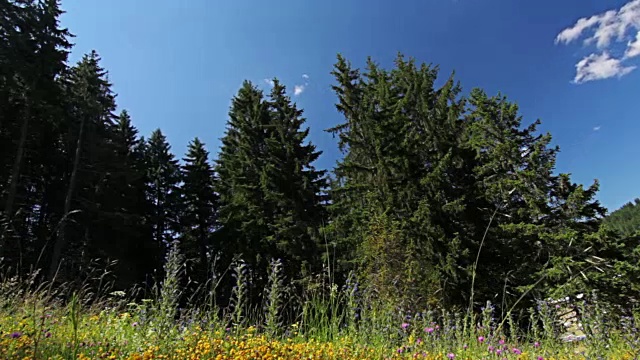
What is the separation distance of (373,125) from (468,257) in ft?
19.9

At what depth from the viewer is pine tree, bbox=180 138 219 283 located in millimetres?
20750

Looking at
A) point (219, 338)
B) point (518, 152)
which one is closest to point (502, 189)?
point (518, 152)

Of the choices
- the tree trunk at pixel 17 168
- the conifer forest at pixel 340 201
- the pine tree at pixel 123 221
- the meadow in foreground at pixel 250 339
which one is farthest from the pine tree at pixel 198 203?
the meadow in foreground at pixel 250 339

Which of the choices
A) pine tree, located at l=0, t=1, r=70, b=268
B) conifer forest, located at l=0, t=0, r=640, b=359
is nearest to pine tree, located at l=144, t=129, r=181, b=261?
conifer forest, located at l=0, t=0, r=640, b=359

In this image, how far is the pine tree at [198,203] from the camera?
68.1 ft

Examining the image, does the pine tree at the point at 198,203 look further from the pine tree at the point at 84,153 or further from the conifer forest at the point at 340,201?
the pine tree at the point at 84,153

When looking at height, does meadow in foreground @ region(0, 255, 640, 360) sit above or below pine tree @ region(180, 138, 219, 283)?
below

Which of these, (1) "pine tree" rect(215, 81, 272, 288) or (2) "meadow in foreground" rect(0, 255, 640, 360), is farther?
(1) "pine tree" rect(215, 81, 272, 288)

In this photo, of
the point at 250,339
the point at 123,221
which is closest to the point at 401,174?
Answer: the point at 250,339

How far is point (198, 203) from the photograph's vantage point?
21750mm

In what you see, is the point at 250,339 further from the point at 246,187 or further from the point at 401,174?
the point at 246,187

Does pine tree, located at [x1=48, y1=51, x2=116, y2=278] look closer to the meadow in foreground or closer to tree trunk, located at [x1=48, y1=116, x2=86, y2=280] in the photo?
tree trunk, located at [x1=48, y1=116, x2=86, y2=280]

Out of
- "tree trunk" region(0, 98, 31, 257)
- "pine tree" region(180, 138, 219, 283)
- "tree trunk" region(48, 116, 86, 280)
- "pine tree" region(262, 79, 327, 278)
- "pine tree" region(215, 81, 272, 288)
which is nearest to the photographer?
"tree trunk" region(0, 98, 31, 257)

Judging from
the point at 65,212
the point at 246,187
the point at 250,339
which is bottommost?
the point at 250,339
